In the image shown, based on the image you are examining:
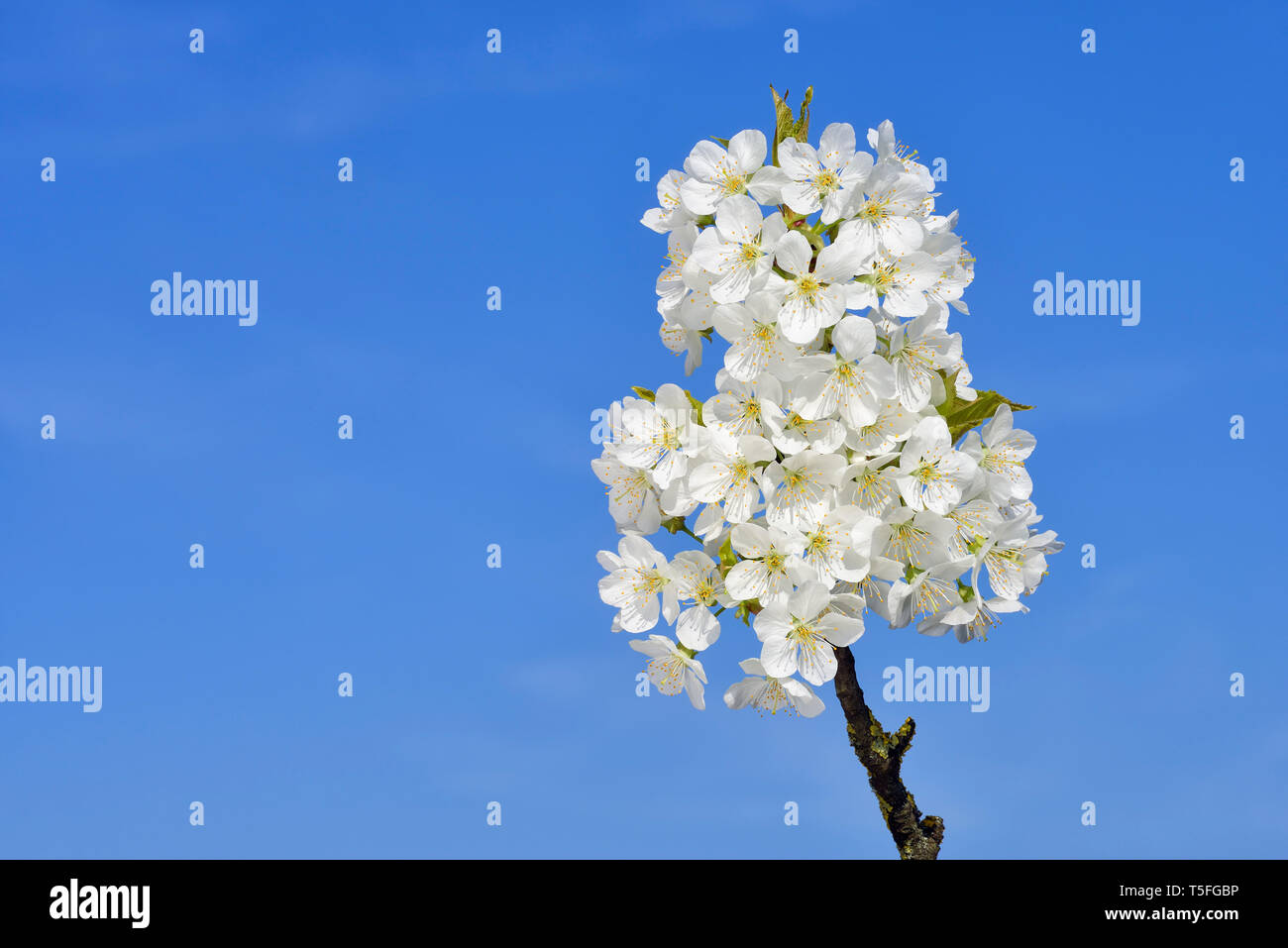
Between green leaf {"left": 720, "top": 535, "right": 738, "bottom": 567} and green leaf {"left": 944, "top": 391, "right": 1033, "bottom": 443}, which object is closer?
green leaf {"left": 720, "top": 535, "right": 738, "bottom": 567}

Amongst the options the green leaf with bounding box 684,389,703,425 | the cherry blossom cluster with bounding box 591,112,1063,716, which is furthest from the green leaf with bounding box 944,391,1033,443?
the green leaf with bounding box 684,389,703,425

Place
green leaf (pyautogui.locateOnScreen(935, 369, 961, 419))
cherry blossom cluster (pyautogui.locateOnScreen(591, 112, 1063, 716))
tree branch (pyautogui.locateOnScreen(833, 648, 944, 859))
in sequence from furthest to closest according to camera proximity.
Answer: tree branch (pyautogui.locateOnScreen(833, 648, 944, 859)) < green leaf (pyautogui.locateOnScreen(935, 369, 961, 419)) < cherry blossom cluster (pyautogui.locateOnScreen(591, 112, 1063, 716))

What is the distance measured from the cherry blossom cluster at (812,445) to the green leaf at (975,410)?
1cm

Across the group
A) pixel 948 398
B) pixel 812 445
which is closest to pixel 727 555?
pixel 812 445

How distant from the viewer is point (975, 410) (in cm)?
470

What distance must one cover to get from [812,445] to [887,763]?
1524 mm

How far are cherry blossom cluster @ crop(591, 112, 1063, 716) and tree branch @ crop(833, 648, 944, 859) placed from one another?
0.50m

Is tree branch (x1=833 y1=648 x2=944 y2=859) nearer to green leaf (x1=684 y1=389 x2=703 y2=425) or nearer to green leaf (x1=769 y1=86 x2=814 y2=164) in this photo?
green leaf (x1=684 y1=389 x2=703 y2=425)

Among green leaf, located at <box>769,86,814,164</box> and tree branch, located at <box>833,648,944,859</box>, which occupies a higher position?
green leaf, located at <box>769,86,814,164</box>

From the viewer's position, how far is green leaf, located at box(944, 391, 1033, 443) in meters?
4.67

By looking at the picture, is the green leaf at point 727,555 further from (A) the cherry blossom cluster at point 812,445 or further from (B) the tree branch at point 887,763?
Result: (B) the tree branch at point 887,763

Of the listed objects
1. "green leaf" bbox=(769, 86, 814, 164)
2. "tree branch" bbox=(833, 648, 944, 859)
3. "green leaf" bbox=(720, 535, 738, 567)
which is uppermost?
"green leaf" bbox=(769, 86, 814, 164)

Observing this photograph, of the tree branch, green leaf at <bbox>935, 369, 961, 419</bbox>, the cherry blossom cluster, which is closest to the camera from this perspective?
the cherry blossom cluster
